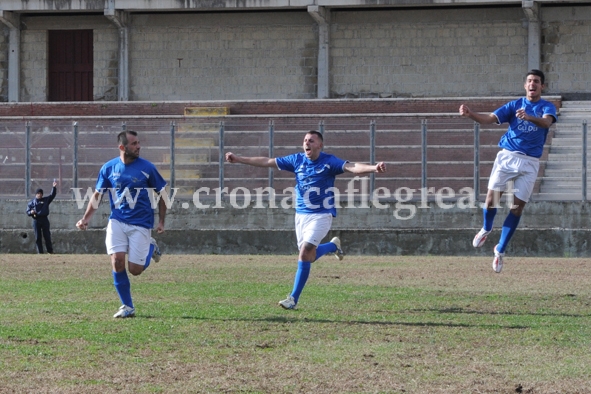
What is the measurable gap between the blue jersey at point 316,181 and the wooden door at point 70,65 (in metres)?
25.2

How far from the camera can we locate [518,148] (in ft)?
45.0

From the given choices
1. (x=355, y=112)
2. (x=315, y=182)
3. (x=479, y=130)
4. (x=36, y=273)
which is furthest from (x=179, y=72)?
(x=315, y=182)

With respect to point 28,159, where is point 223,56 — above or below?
above

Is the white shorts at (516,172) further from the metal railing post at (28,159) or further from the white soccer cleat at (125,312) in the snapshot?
the metal railing post at (28,159)

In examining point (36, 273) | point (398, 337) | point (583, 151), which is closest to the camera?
point (398, 337)

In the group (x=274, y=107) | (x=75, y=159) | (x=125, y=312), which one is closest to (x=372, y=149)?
(x=274, y=107)

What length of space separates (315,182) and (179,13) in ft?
79.4

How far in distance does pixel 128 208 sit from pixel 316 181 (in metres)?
2.22

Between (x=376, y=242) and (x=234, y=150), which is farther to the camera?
(x=234, y=150)

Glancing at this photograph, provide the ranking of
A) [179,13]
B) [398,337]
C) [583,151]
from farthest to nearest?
[179,13] → [583,151] → [398,337]

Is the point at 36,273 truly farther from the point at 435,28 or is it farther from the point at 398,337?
the point at 435,28

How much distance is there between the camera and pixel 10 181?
87.0 ft

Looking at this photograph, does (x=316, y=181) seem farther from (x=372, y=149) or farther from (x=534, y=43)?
(x=534, y=43)

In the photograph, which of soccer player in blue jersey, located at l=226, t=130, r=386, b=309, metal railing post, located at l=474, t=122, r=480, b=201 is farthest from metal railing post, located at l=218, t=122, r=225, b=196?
soccer player in blue jersey, located at l=226, t=130, r=386, b=309
